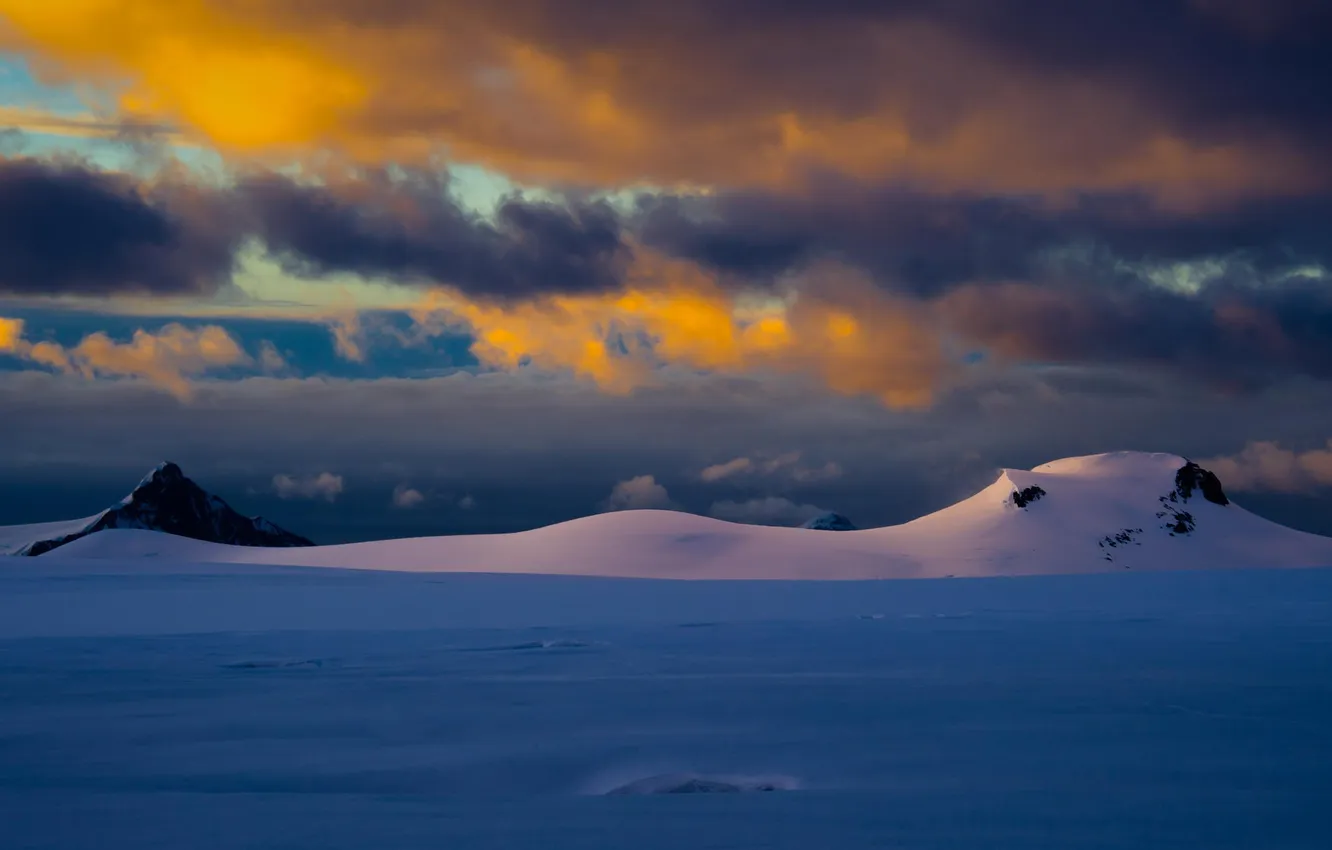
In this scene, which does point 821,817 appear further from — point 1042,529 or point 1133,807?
point 1042,529

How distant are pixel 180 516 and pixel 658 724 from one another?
5204 inches

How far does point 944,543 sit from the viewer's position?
215 feet

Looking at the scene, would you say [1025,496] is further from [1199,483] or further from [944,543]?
[1199,483]

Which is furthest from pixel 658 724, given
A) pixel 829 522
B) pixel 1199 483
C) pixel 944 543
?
pixel 829 522

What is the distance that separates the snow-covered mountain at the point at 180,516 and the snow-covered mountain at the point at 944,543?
6345 cm

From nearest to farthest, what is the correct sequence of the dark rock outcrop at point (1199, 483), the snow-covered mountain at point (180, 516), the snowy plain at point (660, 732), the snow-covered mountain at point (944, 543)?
1. the snowy plain at point (660, 732)
2. the snow-covered mountain at point (944, 543)
3. the dark rock outcrop at point (1199, 483)
4. the snow-covered mountain at point (180, 516)

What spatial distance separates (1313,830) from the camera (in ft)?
21.2

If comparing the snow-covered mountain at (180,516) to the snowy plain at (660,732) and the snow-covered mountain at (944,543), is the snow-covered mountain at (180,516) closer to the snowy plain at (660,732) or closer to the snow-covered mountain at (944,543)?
the snow-covered mountain at (944,543)

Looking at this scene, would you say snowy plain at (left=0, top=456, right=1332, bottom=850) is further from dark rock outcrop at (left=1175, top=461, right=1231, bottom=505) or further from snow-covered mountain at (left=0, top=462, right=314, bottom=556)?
snow-covered mountain at (left=0, top=462, right=314, bottom=556)

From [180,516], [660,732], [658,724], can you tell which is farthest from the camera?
[180,516]

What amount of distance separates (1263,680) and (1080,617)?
9537 millimetres

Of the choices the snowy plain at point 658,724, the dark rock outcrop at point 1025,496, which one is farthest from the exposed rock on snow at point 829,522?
the snowy plain at point 658,724

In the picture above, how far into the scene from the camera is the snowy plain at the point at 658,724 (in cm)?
659

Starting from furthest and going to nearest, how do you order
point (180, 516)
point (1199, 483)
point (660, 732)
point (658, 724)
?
point (180, 516)
point (1199, 483)
point (658, 724)
point (660, 732)
